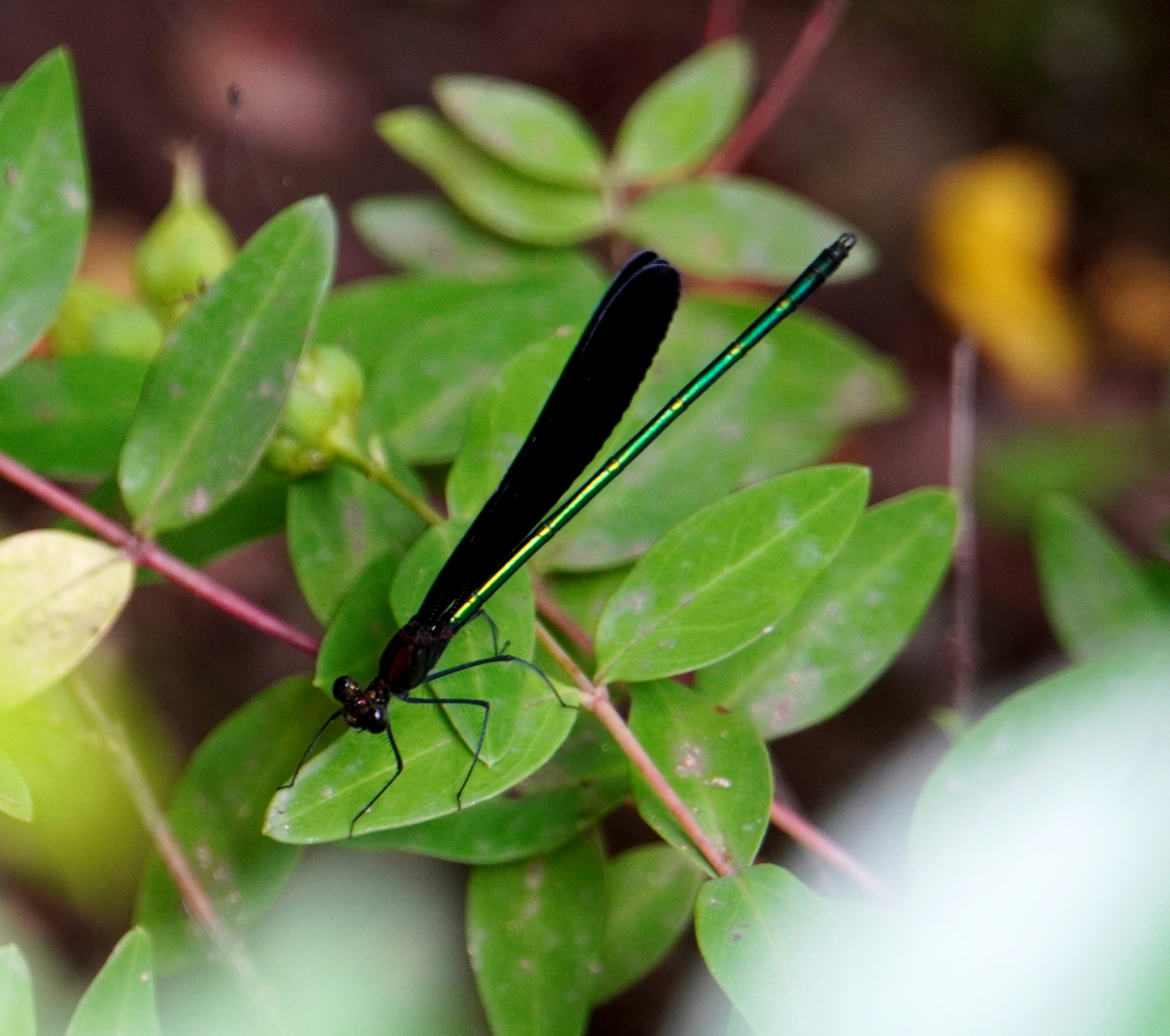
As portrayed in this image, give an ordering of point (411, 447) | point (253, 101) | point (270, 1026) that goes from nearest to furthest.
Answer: point (270, 1026) → point (411, 447) → point (253, 101)

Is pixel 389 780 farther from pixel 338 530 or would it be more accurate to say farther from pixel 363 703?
pixel 338 530

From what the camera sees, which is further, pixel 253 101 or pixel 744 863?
pixel 253 101

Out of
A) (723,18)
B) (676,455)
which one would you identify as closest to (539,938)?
(676,455)

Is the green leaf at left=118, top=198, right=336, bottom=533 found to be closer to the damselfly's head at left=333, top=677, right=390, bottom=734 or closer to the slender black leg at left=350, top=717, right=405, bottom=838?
the damselfly's head at left=333, top=677, right=390, bottom=734

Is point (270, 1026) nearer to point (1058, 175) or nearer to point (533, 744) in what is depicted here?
point (533, 744)

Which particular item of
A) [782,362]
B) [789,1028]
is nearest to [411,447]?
[782,362]

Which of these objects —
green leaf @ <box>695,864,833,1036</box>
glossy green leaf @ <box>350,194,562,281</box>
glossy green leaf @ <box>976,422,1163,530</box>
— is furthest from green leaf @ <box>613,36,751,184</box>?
glossy green leaf @ <box>976,422,1163,530</box>
